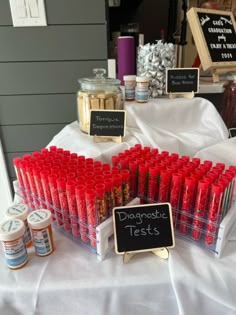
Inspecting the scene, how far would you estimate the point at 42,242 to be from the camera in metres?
0.61

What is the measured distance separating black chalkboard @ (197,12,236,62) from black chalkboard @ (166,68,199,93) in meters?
0.15

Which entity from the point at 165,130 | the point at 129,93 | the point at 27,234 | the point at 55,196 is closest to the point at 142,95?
the point at 129,93

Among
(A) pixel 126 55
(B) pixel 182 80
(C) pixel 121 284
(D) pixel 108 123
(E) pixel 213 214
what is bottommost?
(C) pixel 121 284

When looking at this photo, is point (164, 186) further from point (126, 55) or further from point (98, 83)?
point (126, 55)

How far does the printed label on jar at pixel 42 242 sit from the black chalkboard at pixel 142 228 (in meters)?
0.17

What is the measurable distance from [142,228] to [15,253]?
1.02 feet

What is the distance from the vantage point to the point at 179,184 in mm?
655

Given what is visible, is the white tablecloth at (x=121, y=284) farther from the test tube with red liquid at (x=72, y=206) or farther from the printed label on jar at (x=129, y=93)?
the printed label on jar at (x=129, y=93)

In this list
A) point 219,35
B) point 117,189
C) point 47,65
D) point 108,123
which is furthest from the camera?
point 47,65

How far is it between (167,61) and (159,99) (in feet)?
0.56

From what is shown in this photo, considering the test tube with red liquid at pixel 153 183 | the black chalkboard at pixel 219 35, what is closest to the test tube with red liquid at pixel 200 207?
the test tube with red liquid at pixel 153 183

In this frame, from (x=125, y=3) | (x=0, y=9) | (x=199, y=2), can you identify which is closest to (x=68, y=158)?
(x=0, y=9)

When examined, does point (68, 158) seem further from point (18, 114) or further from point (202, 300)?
point (18, 114)

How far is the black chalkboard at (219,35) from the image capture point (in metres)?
1.15
